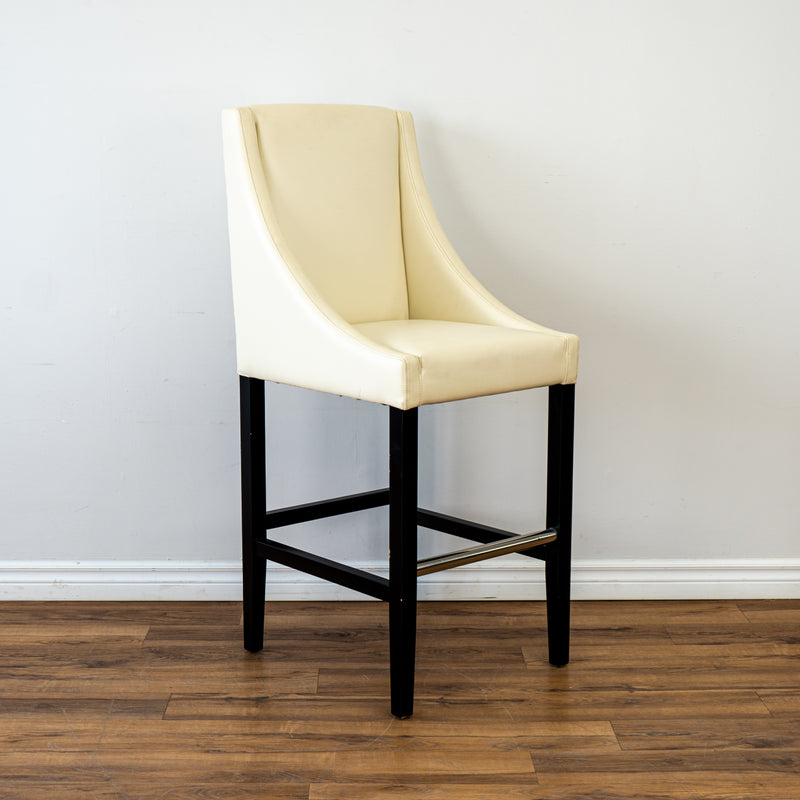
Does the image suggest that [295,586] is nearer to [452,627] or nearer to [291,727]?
[452,627]

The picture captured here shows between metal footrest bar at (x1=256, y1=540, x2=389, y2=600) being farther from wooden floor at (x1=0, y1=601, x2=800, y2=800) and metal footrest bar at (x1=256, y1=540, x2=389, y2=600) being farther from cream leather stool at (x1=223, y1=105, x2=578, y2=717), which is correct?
wooden floor at (x1=0, y1=601, x2=800, y2=800)

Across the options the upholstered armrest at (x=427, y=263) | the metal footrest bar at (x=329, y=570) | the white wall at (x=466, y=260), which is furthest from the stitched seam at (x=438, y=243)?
the metal footrest bar at (x=329, y=570)

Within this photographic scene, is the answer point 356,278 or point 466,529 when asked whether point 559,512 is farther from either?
point 356,278

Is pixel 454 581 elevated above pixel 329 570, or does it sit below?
below

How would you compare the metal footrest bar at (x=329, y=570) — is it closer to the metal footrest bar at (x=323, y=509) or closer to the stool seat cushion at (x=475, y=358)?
the metal footrest bar at (x=323, y=509)

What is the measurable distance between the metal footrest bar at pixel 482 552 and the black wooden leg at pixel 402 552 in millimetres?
38

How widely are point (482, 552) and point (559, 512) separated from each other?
0.65ft

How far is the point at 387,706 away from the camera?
1655mm

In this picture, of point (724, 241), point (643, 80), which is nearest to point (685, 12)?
point (643, 80)

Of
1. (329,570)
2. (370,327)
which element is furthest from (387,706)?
(370,327)

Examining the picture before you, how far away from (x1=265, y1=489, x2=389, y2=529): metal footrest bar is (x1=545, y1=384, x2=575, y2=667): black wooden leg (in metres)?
0.38

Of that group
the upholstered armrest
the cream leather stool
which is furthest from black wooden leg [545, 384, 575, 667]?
the upholstered armrest

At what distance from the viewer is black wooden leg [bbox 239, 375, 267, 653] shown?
5.91 ft

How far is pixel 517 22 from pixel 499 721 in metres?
1.39
